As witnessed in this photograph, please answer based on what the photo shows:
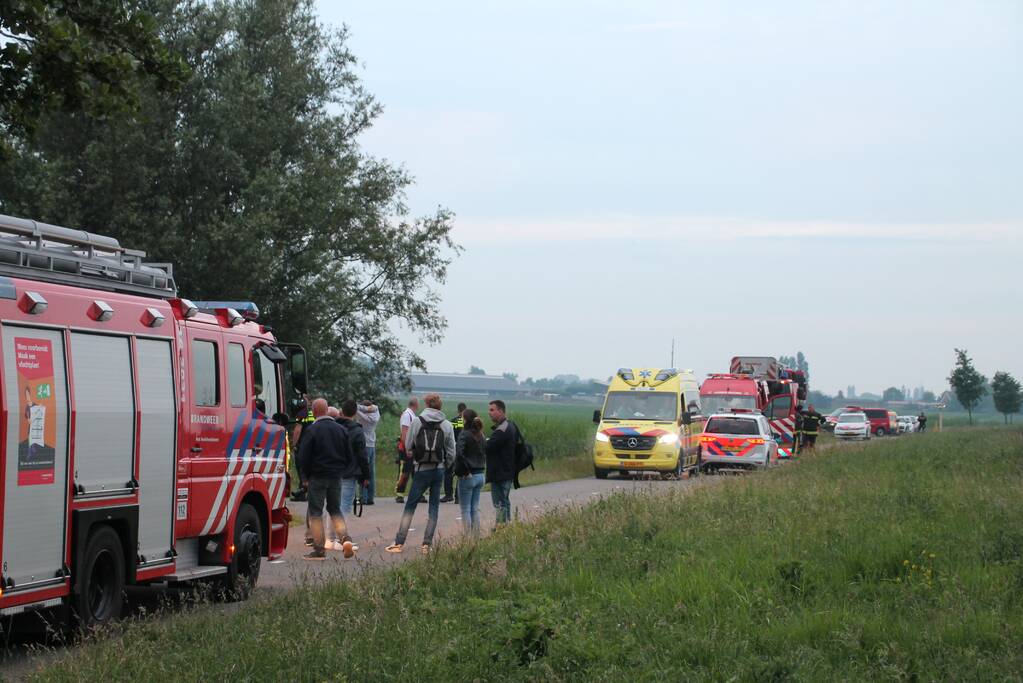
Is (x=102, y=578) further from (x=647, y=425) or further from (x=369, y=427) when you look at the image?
(x=647, y=425)

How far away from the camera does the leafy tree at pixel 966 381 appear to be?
9369cm

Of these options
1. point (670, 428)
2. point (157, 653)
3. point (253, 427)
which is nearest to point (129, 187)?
point (670, 428)

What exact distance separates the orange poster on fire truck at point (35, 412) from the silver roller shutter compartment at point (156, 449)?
1436 millimetres

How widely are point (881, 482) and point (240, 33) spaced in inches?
826

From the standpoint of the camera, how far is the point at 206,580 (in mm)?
13367

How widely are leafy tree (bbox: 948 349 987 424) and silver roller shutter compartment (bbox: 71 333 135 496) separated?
90.0 meters

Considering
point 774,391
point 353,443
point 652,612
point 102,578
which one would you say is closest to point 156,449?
point 102,578

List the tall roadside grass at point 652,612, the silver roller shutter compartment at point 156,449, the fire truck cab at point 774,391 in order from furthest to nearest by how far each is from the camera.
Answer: the fire truck cab at point 774,391 < the silver roller shutter compartment at point 156,449 < the tall roadside grass at point 652,612

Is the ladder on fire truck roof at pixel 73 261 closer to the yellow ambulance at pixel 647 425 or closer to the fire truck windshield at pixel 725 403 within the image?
the yellow ambulance at pixel 647 425

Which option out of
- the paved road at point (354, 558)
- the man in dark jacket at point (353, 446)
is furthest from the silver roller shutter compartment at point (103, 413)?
the man in dark jacket at point (353, 446)

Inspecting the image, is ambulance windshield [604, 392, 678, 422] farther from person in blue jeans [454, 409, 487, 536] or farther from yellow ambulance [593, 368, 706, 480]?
person in blue jeans [454, 409, 487, 536]

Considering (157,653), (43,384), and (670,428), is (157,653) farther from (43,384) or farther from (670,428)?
(670,428)

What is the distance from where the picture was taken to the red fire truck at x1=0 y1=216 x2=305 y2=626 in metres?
9.32

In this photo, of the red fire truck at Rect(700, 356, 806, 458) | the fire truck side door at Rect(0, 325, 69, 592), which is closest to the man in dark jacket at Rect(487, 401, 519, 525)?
the fire truck side door at Rect(0, 325, 69, 592)
